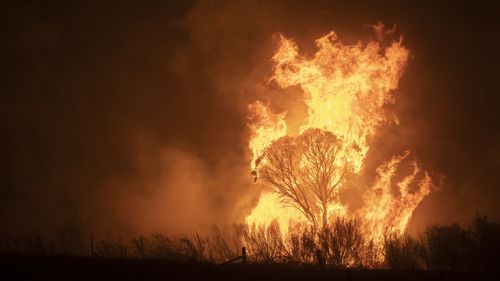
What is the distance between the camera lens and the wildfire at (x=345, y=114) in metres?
44.2

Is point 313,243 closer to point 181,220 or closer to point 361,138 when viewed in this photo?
point 361,138

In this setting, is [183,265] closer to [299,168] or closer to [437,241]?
[299,168]

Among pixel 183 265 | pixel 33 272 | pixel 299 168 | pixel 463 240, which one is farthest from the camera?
pixel 299 168

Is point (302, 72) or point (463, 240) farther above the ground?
point (302, 72)

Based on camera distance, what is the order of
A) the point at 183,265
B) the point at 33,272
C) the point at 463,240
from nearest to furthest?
the point at 33,272 → the point at 183,265 → the point at 463,240

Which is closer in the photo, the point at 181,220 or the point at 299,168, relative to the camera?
the point at 299,168

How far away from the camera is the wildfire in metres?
44.2

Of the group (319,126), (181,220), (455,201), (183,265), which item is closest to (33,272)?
(183,265)

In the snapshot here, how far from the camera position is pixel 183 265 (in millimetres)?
35281

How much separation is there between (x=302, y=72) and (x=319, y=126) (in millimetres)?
3641

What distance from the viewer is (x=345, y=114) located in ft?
146

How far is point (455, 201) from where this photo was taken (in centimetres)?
5653

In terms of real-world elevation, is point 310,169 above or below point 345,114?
below

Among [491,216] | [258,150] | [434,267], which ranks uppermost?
[258,150]
